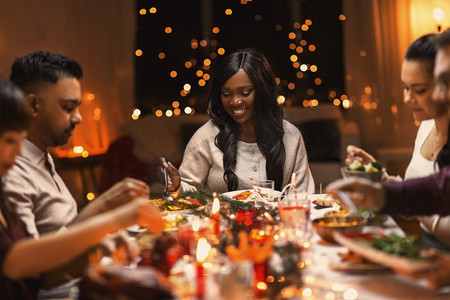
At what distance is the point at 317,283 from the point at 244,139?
6.29ft

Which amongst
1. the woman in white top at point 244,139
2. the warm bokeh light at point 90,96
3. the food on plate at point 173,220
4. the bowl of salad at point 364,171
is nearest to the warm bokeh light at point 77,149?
the warm bokeh light at point 90,96

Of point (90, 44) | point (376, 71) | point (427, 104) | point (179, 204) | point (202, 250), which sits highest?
point (90, 44)

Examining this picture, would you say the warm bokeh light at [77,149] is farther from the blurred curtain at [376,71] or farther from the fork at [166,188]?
the fork at [166,188]

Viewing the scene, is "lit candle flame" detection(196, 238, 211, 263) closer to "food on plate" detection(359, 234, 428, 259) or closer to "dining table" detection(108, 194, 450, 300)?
"dining table" detection(108, 194, 450, 300)

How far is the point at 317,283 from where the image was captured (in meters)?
1.63

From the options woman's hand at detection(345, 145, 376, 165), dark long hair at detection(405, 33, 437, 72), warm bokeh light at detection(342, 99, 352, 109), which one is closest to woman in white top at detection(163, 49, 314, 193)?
A: woman's hand at detection(345, 145, 376, 165)

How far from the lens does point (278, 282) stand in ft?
5.14

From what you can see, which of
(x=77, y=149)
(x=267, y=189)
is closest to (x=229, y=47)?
(x=77, y=149)

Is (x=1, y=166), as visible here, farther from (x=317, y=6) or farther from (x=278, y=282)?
(x=317, y=6)

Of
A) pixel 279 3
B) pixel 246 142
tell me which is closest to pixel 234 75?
pixel 246 142

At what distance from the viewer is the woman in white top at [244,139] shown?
337cm

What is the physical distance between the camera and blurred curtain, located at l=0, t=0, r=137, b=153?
612 centimetres

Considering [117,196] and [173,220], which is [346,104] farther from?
[117,196]

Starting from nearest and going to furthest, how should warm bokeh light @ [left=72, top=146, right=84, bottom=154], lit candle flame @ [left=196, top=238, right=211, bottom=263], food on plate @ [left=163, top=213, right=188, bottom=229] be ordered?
lit candle flame @ [left=196, top=238, right=211, bottom=263], food on plate @ [left=163, top=213, right=188, bottom=229], warm bokeh light @ [left=72, top=146, right=84, bottom=154]
